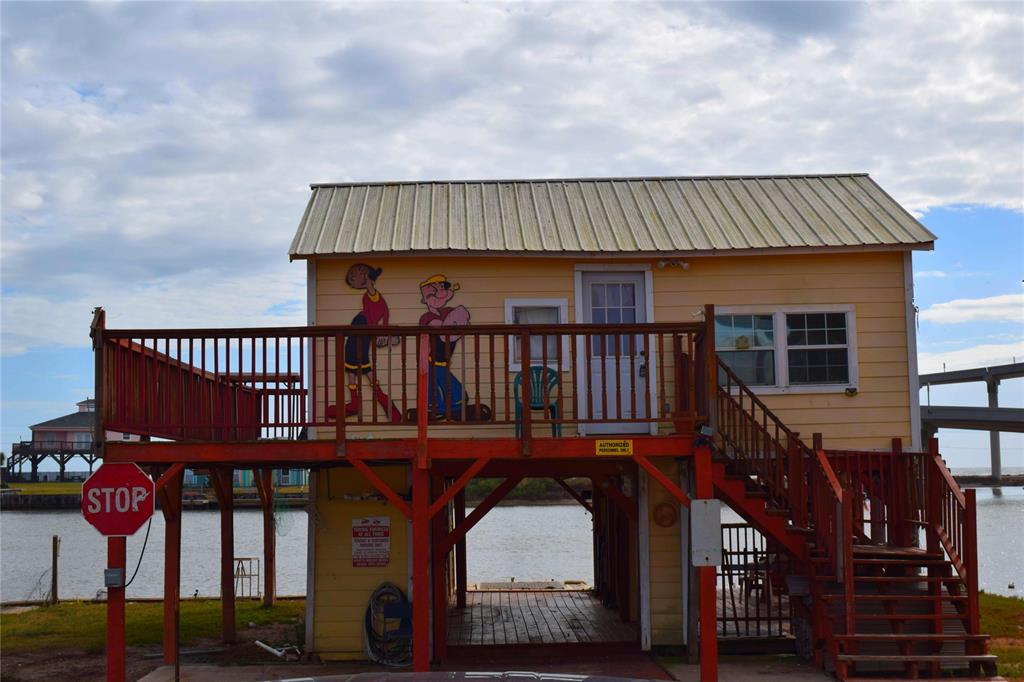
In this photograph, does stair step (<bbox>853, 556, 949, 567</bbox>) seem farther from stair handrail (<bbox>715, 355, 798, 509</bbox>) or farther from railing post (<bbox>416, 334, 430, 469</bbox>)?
railing post (<bbox>416, 334, 430, 469</bbox>)

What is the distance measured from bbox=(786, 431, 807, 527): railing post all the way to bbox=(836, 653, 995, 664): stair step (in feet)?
5.06

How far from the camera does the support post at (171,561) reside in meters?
13.0

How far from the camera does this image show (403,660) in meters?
13.8

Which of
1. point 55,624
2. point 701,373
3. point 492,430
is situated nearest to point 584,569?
point 55,624

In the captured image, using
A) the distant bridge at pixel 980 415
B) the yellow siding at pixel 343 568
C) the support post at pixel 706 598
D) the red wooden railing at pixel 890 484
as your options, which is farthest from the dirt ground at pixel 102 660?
the distant bridge at pixel 980 415

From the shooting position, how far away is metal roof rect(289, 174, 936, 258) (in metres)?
14.5

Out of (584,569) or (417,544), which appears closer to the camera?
(417,544)

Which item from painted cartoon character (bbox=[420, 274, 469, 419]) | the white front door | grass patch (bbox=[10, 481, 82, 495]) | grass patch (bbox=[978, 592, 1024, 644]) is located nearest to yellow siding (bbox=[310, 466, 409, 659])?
painted cartoon character (bbox=[420, 274, 469, 419])

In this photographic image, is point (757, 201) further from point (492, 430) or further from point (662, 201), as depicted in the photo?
point (492, 430)

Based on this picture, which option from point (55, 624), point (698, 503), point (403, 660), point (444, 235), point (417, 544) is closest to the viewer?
point (698, 503)

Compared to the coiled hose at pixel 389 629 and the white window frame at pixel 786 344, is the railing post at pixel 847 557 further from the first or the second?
the coiled hose at pixel 389 629

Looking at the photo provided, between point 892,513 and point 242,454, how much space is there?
805cm

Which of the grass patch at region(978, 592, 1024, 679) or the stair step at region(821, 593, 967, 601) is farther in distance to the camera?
the grass patch at region(978, 592, 1024, 679)

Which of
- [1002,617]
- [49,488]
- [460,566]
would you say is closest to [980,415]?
[1002,617]
